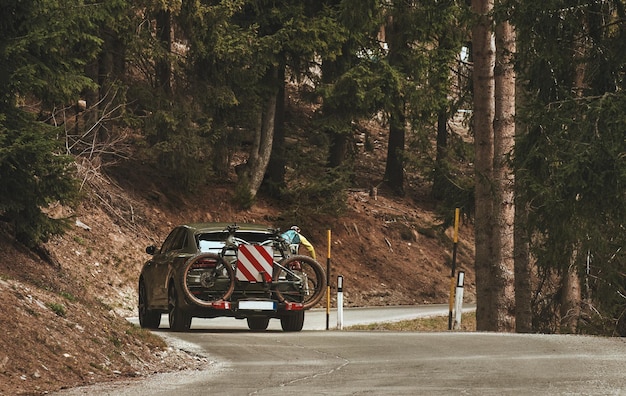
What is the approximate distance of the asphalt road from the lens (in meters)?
12.4

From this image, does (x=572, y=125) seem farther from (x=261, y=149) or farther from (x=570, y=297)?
(x=261, y=149)

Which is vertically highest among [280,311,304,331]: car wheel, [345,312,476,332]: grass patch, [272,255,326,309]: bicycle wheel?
[272,255,326,309]: bicycle wheel

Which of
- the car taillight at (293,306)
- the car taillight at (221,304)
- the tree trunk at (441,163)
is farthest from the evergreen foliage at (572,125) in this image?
the tree trunk at (441,163)

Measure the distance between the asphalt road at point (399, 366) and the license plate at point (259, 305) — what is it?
5.06 feet

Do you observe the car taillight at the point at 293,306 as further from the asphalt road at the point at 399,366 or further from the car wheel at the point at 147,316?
the car wheel at the point at 147,316

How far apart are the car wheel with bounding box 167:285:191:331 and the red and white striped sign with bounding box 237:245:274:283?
3.39ft

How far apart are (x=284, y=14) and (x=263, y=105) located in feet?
10.5

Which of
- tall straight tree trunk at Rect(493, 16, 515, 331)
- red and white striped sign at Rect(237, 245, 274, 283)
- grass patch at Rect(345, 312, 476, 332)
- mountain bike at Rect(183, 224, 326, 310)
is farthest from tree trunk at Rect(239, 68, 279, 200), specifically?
red and white striped sign at Rect(237, 245, 274, 283)

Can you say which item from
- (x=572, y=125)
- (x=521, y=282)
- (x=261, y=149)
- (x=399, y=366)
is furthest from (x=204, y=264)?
(x=261, y=149)

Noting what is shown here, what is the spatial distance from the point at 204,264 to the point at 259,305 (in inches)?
42.6

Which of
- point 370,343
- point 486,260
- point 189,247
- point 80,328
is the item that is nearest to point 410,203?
point 486,260

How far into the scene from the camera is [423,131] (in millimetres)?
44625

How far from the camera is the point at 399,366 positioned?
14734mm

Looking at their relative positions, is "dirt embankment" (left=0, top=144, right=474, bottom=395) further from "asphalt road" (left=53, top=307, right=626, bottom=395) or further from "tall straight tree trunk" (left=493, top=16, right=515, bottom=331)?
"tall straight tree trunk" (left=493, top=16, right=515, bottom=331)
